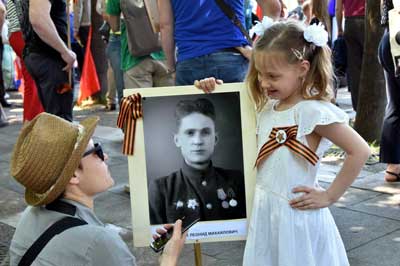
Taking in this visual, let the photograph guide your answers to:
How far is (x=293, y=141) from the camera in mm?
2979

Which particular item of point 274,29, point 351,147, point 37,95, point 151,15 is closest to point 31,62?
point 37,95

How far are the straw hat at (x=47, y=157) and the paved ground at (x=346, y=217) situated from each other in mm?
1916

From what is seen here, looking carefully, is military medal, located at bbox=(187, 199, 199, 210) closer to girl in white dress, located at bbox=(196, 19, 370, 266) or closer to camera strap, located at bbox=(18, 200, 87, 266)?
girl in white dress, located at bbox=(196, 19, 370, 266)

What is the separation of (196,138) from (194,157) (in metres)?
0.09

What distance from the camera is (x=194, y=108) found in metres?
3.18

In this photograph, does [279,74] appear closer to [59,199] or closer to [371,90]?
[59,199]

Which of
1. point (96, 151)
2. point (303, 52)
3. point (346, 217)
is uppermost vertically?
point (303, 52)

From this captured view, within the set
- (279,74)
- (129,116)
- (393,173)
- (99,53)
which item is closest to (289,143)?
(279,74)

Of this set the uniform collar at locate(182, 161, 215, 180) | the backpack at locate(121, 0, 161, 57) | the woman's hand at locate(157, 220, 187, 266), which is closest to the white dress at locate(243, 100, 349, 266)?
the uniform collar at locate(182, 161, 215, 180)

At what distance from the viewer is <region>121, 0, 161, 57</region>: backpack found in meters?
6.14

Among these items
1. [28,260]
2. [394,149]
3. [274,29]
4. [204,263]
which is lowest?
[204,263]

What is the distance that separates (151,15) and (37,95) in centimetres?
121

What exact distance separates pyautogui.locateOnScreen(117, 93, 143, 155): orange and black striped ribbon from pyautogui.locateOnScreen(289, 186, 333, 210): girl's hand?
2.52 feet

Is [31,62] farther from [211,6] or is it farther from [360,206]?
[360,206]
